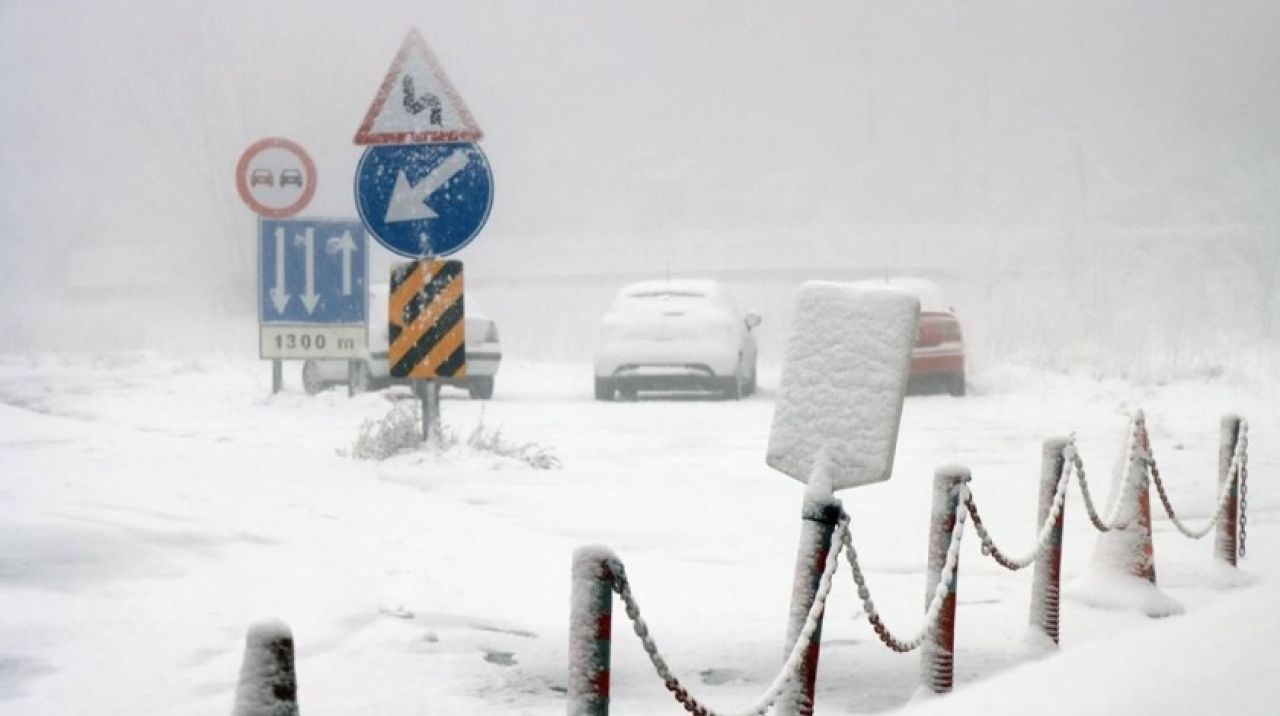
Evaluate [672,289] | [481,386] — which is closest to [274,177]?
[481,386]

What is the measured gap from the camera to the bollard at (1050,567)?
5703 mm

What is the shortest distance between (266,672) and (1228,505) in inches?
246

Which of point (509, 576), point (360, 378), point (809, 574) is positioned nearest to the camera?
point (809, 574)

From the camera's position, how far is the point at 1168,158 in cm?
7706

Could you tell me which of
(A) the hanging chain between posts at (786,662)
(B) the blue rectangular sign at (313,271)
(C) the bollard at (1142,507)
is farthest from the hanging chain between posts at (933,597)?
(B) the blue rectangular sign at (313,271)

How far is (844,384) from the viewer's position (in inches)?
207

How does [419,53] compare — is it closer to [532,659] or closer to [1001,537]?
[1001,537]

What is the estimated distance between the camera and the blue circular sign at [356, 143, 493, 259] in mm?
9445

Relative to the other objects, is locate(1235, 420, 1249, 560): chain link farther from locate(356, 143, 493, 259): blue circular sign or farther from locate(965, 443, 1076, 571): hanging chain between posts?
locate(356, 143, 493, 259): blue circular sign

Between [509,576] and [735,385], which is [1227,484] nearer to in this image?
[509,576]

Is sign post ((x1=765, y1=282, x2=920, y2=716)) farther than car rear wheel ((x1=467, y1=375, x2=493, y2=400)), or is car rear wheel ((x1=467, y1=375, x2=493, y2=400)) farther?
car rear wheel ((x1=467, y1=375, x2=493, y2=400))

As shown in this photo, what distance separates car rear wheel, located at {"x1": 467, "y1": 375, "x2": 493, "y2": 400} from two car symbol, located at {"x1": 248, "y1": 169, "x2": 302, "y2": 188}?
4785 mm

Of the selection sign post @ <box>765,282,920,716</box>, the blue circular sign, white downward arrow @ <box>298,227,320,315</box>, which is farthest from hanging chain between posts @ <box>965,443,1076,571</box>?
white downward arrow @ <box>298,227,320,315</box>

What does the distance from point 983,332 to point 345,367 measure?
13495 mm
